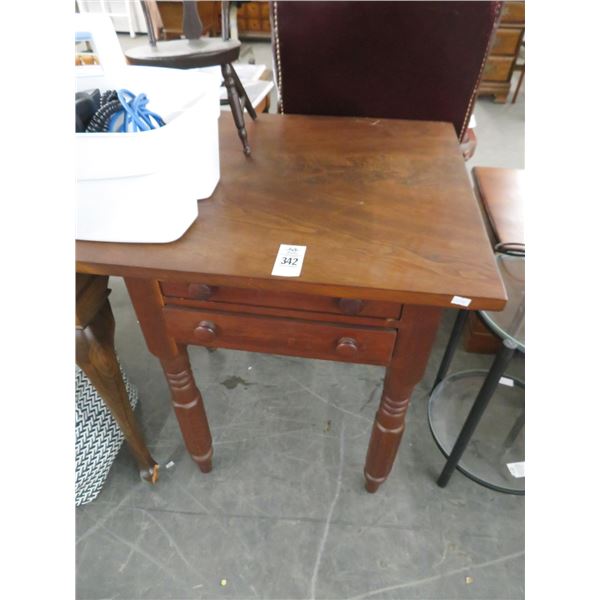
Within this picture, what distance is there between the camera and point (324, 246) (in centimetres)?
56

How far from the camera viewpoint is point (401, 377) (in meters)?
0.67

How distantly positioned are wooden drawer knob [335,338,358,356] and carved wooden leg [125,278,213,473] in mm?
278

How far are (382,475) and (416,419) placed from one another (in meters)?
0.28

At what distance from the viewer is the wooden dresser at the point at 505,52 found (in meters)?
2.61

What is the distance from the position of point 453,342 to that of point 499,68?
254 cm

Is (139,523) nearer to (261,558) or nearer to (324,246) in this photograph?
(261,558)

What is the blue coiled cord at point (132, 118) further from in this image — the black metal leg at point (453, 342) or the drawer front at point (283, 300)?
the black metal leg at point (453, 342)

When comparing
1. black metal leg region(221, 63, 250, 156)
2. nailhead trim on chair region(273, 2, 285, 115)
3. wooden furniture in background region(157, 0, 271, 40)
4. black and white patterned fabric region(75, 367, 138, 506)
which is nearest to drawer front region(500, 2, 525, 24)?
wooden furniture in background region(157, 0, 271, 40)

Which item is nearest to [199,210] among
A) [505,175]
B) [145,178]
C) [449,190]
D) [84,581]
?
[145,178]

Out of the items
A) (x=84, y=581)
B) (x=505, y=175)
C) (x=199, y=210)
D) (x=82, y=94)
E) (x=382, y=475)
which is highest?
(x=82, y=94)

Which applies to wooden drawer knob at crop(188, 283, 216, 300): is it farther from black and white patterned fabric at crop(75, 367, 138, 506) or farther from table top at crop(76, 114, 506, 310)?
black and white patterned fabric at crop(75, 367, 138, 506)

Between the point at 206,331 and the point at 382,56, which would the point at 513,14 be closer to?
the point at 382,56

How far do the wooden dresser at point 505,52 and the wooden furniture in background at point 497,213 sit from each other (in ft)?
5.59

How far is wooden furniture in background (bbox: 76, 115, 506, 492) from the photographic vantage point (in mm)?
526
